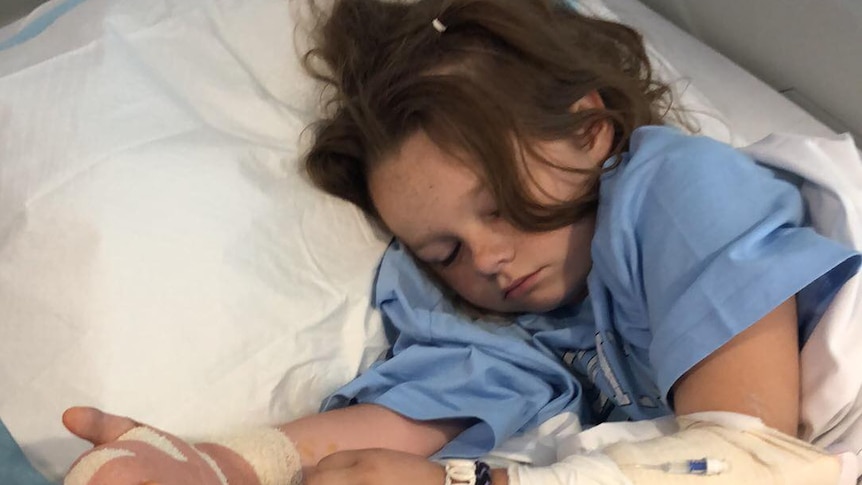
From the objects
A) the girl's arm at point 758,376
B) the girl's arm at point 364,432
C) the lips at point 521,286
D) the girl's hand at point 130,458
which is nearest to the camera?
the girl's hand at point 130,458

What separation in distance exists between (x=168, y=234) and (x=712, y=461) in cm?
49

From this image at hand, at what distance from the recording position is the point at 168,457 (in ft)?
1.89

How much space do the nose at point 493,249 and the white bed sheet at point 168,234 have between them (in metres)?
0.13

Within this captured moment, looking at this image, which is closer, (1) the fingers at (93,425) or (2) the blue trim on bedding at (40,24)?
(1) the fingers at (93,425)

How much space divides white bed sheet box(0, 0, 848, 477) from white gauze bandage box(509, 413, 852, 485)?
28cm

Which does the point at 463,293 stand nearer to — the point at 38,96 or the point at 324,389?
the point at 324,389

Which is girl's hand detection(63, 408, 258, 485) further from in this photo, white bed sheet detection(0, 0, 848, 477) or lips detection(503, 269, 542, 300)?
lips detection(503, 269, 542, 300)

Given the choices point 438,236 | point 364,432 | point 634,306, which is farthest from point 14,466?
point 634,306

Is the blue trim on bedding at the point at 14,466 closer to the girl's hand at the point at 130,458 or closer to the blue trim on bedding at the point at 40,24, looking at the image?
the girl's hand at the point at 130,458

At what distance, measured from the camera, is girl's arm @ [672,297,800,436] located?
652 mm

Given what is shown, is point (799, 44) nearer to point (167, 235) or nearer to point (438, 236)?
point (438, 236)

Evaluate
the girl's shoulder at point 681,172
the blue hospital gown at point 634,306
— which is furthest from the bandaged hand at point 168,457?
the girl's shoulder at point 681,172

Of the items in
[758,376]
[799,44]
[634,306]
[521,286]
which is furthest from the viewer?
[799,44]

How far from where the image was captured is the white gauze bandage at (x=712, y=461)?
1.96ft
